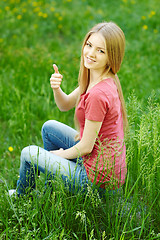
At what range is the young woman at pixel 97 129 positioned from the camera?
1698 mm

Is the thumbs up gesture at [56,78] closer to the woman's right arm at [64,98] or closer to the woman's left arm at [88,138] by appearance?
the woman's right arm at [64,98]

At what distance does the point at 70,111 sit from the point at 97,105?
55.5 inches

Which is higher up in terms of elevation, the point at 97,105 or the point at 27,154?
the point at 97,105

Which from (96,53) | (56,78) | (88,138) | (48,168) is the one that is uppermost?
(96,53)

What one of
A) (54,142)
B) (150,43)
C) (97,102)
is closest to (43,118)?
(54,142)

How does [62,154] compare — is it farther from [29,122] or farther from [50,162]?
[29,122]

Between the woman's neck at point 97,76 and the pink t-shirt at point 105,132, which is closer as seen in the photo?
the pink t-shirt at point 105,132

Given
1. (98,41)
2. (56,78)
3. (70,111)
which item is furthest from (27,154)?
(70,111)

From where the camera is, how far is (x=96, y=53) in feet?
5.80

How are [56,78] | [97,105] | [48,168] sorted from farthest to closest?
[56,78], [48,168], [97,105]

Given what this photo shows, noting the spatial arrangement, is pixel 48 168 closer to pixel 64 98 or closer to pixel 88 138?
pixel 88 138

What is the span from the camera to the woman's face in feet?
5.74

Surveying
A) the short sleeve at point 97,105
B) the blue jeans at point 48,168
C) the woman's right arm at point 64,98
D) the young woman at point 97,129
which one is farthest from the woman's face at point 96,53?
the blue jeans at point 48,168

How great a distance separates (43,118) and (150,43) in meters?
2.21
